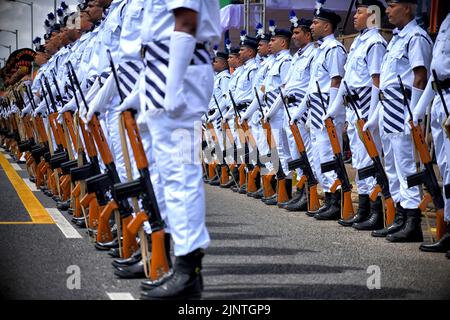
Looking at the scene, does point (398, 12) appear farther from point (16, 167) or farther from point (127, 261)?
point (16, 167)

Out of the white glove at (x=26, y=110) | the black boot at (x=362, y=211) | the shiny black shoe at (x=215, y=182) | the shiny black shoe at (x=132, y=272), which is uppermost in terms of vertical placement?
the shiny black shoe at (x=132, y=272)

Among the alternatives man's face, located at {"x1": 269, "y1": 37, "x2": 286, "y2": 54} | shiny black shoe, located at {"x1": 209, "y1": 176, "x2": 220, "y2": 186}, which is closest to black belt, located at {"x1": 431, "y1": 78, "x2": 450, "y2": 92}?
man's face, located at {"x1": 269, "y1": 37, "x2": 286, "y2": 54}

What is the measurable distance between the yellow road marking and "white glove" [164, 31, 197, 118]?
13.9ft

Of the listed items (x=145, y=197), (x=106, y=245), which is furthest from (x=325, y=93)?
(x=145, y=197)

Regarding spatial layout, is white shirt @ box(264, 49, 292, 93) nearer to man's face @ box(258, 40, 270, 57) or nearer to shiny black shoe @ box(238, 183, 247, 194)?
man's face @ box(258, 40, 270, 57)

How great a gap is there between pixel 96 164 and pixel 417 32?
115 inches

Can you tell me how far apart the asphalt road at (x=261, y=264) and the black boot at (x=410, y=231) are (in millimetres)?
108

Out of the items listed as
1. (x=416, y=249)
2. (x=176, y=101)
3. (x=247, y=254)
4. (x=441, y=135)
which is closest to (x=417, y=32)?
(x=441, y=135)

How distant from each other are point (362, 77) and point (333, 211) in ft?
5.25

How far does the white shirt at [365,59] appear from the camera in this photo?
8914mm

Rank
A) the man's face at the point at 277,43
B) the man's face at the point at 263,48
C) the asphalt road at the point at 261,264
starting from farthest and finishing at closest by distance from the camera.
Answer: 1. the man's face at the point at 263,48
2. the man's face at the point at 277,43
3. the asphalt road at the point at 261,264

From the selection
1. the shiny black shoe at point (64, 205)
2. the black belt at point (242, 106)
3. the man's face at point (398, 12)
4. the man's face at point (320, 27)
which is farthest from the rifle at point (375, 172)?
the black belt at point (242, 106)

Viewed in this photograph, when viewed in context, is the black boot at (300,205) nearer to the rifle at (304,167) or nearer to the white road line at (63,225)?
the rifle at (304,167)
